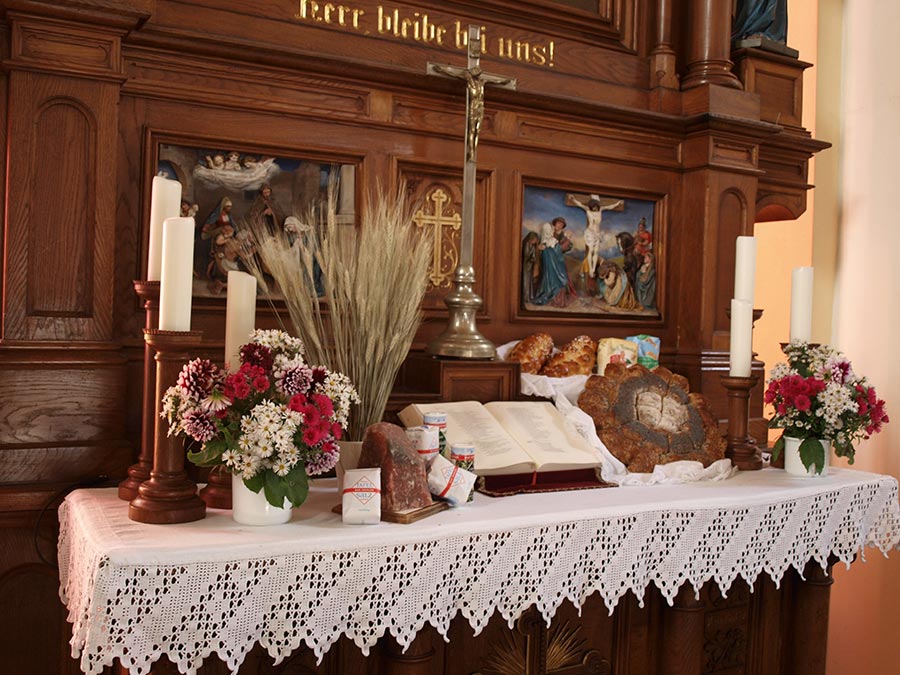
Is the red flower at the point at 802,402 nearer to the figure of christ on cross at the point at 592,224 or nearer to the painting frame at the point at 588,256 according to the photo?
the painting frame at the point at 588,256

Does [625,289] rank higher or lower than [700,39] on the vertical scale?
lower

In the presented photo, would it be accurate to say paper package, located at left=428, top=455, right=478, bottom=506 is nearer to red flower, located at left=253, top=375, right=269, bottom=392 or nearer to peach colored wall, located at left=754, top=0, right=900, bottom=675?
red flower, located at left=253, top=375, right=269, bottom=392

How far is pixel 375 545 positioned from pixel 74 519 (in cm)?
91

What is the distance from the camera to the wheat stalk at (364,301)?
3152 millimetres

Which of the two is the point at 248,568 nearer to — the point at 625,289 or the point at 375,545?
the point at 375,545

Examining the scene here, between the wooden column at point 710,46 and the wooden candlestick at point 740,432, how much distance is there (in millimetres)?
1667

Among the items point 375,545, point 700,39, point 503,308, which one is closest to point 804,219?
point 700,39

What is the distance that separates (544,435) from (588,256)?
1.31 metres

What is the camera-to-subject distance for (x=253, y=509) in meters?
2.56

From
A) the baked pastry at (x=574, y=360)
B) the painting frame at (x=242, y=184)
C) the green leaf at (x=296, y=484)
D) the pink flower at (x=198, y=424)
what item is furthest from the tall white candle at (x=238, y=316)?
the baked pastry at (x=574, y=360)

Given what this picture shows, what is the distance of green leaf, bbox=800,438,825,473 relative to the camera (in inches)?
145

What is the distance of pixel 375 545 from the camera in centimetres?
251

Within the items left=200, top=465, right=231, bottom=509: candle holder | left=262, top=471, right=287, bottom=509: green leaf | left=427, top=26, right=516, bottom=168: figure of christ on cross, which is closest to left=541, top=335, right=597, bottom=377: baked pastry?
left=427, top=26, right=516, bottom=168: figure of christ on cross

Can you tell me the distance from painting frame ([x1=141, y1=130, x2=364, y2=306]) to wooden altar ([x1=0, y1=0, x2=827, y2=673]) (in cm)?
1
